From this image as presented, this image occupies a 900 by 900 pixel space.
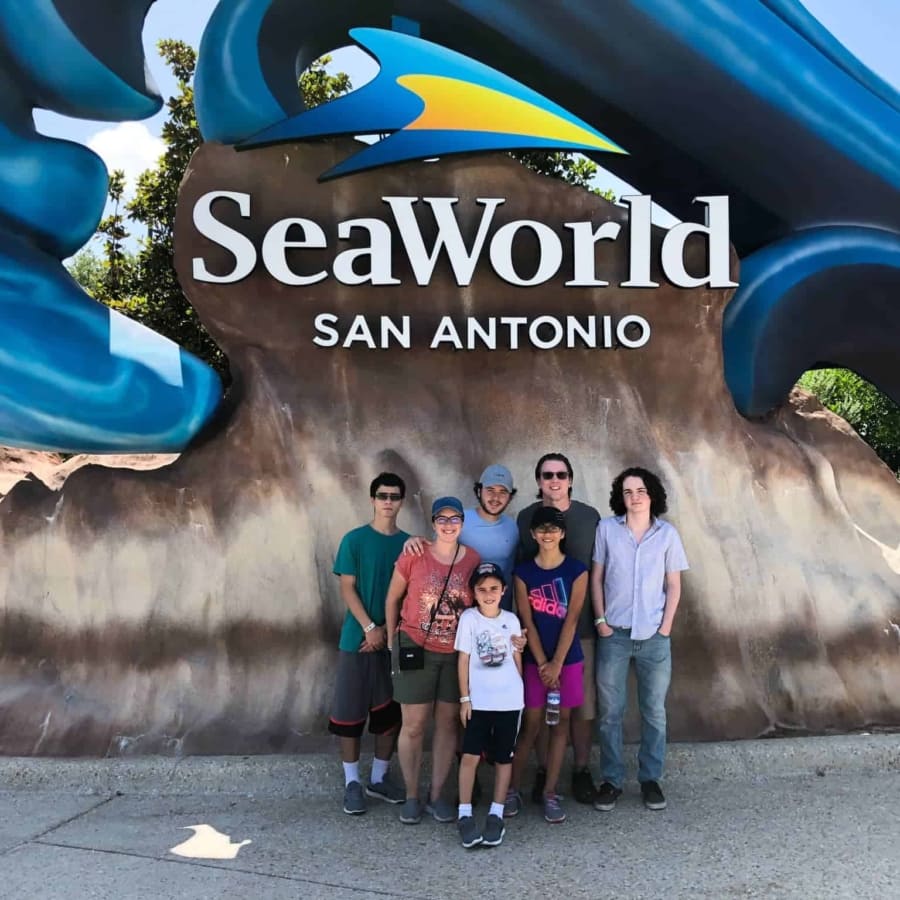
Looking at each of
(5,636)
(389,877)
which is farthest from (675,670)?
(5,636)

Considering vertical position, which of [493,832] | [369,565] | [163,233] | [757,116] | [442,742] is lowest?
[493,832]

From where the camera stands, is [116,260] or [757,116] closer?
[757,116]

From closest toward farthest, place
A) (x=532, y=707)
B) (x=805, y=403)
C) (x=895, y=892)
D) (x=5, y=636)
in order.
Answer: (x=895, y=892), (x=532, y=707), (x=5, y=636), (x=805, y=403)

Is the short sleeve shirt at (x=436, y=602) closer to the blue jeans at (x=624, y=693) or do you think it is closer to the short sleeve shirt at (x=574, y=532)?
the short sleeve shirt at (x=574, y=532)

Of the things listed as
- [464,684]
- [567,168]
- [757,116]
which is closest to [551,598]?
[464,684]

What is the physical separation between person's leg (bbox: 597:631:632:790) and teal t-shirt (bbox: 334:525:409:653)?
1067 millimetres

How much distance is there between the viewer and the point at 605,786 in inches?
149

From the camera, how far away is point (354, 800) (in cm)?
376

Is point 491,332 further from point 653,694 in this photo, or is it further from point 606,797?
point 606,797

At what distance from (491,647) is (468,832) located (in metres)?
0.78

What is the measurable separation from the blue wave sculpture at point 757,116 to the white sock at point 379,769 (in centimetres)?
291

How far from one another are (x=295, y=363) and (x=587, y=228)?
1867 mm

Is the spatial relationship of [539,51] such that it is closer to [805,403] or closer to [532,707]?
[805,403]

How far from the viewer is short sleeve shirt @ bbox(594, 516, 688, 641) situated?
3.73m
